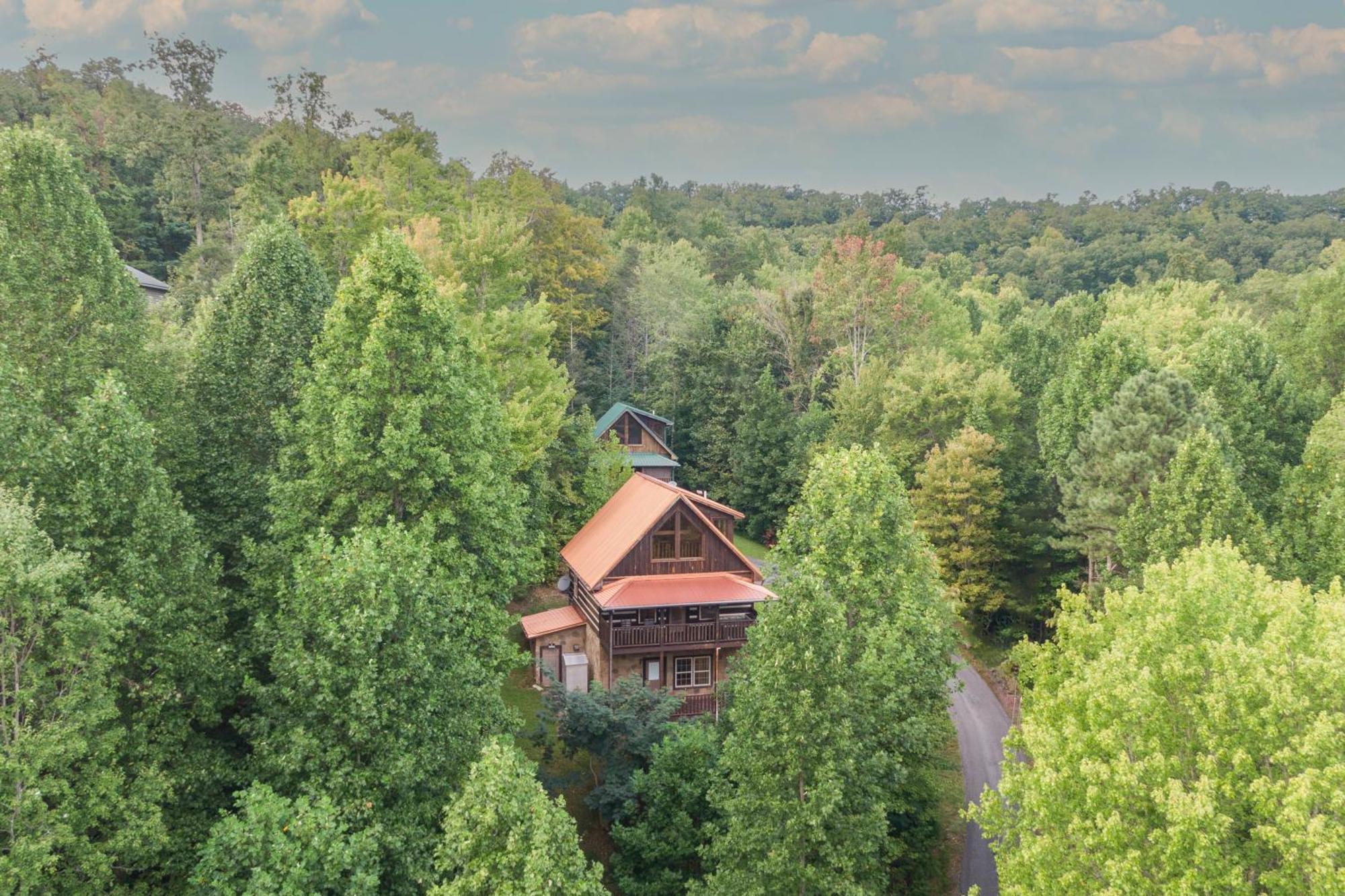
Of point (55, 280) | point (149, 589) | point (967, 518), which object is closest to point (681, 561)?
point (967, 518)

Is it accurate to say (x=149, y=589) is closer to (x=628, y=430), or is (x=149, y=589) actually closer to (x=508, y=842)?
(x=508, y=842)

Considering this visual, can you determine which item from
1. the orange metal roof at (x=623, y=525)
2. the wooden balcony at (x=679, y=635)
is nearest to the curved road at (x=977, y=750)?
the wooden balcony at (x=679, y=635)

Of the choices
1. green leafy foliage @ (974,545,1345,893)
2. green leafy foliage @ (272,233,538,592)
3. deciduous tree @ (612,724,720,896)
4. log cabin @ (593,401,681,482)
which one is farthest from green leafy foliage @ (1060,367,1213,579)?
log cabin @ (593,401,681,482)

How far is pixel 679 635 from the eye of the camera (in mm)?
32188

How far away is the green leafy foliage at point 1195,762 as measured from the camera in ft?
44.3

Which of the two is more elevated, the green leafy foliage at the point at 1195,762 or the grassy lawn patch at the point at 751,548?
the green leafy foliage at the point at 1195,762

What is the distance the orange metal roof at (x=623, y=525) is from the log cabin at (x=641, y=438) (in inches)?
615

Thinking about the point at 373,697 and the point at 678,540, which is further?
the point at 678,540

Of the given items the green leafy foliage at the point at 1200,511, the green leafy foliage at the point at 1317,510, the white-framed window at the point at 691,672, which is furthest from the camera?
the white-framed window at the point at 691,672

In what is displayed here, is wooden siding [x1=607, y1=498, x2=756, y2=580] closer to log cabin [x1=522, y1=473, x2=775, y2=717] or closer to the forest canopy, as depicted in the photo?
log cabin [x1=522, y1=473, x2=775, y2=717]

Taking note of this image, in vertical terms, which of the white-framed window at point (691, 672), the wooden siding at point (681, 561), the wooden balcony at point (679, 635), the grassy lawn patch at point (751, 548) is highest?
the wooden siding at point (681, 561)

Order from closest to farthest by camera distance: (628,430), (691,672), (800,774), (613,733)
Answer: (800,774), (613,733), (691,672), (628,430)

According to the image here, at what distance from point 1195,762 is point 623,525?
22.5 metres

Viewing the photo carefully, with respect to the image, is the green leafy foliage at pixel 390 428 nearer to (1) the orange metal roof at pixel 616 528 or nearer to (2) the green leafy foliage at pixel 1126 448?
(1) the orange metal roof at pixel 616 528
